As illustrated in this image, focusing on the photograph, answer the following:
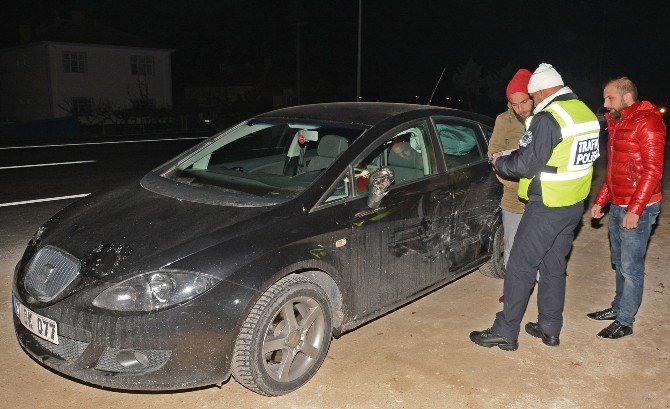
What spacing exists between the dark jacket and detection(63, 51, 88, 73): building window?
3867 cm

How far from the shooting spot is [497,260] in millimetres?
5234

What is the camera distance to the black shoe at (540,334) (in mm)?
4137

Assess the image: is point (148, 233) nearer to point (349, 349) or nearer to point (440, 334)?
point (349, 349)

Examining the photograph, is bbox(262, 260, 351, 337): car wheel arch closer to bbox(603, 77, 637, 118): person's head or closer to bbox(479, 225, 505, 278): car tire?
bbox(479, 225, 505, 278): car tire

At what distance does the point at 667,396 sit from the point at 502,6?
64633mm

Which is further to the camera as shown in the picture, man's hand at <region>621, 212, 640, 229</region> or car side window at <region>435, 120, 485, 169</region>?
car side window at <region>435, 120, 485, 169</region>

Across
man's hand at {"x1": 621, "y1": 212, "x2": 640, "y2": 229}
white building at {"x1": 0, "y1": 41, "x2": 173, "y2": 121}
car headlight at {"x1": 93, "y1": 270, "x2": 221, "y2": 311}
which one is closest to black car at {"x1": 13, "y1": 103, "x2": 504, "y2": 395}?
car headlight at {"x1": 93, "y1": 270, "x2": 221, "y2": 311}

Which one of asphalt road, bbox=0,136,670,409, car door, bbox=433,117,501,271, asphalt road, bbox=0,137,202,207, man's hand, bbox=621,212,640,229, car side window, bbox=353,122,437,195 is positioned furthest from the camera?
asphalt road, bbox=0,137,202,207

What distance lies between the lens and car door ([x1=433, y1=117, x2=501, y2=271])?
4496 mm


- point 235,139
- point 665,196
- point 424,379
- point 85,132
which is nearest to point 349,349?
point 424,379

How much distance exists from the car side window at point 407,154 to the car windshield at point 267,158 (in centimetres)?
26

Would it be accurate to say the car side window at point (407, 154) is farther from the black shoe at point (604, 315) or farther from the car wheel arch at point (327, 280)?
the black shoe at point (604, 315)

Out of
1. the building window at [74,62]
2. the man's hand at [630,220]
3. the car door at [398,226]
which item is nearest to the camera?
the car door at [398,226]

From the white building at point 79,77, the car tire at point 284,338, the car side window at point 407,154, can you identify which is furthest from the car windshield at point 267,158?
the white building at point 79,77
